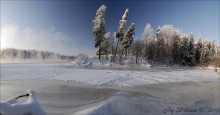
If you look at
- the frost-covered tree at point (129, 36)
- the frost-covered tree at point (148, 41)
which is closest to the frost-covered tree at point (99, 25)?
the frost-covered tree at point (129, 36)

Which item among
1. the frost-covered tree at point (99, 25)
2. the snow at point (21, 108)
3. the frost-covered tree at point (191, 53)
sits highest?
the frost-covered tree at point (99, 25)

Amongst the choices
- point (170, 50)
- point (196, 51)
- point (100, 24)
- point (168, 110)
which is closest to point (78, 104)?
point (168, 110)

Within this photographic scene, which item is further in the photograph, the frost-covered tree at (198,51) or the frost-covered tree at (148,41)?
the frost-covered tree at (198,51)

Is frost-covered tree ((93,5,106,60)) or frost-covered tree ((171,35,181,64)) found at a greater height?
frost-covered tree ((93,5,106,60))

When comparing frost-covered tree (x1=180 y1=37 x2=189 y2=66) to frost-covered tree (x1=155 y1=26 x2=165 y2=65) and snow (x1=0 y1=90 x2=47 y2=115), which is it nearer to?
frost-covered tree (x1=155 y1=26 x2=165 y2=65)

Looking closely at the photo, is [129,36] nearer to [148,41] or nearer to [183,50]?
[148,41]

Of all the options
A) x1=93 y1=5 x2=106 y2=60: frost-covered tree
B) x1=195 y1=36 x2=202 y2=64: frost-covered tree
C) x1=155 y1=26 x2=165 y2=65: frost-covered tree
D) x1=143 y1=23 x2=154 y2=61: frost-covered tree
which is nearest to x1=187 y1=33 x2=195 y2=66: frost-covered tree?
x1=195 y1=36 x2=202 y2=64: frost-covered tree

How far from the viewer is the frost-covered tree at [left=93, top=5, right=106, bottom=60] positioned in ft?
202

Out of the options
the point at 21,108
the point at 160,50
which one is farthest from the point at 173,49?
the point at 21,108

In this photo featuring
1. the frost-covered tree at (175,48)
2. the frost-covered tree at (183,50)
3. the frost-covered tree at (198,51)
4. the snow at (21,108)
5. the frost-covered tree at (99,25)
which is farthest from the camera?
the frost-covered tree at (198,51)

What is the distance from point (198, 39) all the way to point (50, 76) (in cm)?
6955

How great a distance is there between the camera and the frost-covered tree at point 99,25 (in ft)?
202

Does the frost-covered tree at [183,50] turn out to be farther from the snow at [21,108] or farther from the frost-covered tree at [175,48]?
the snow at [21,108]

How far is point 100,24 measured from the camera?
61688 mm
